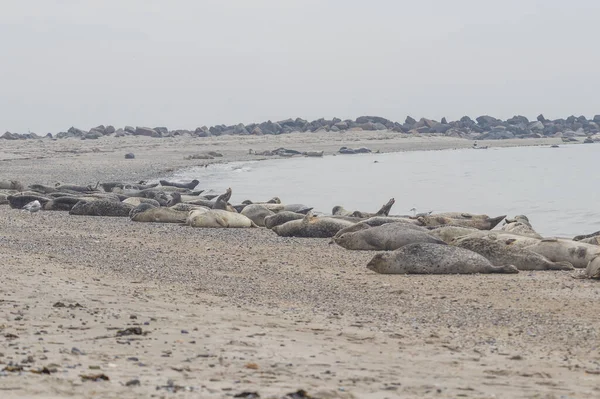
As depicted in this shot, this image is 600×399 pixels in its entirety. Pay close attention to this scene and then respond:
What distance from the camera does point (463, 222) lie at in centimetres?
1187

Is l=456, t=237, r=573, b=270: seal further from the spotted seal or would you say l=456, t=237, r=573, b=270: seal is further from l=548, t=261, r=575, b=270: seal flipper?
the spotted seal

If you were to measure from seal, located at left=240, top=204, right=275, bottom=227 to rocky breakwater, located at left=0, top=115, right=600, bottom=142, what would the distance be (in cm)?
3931

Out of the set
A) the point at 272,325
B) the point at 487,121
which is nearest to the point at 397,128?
the point at 487,121

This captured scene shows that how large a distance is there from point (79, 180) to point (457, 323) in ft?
58.9

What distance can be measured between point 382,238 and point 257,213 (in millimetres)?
3488

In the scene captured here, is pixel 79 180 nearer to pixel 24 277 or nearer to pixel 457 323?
pixel 24 277

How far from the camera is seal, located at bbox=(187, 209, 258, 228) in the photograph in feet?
39.6

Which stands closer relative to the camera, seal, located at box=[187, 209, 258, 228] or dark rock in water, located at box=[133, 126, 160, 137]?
seal, located at box=[187, 209, 258, 228]

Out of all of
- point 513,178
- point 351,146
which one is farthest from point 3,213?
point 351,146

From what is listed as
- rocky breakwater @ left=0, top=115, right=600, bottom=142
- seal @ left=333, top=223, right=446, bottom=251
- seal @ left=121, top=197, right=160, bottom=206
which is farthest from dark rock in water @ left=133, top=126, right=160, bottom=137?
seal @ left=333, top=223, right=446, bottom=251

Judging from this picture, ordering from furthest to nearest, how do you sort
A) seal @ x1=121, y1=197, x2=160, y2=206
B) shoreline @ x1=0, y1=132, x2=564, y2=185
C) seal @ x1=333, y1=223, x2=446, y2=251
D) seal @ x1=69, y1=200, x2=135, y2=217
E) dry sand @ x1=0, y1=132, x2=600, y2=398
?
shoreline @ x1=0, y1=132, x2=564, y2=185 → seal @ x1=121, y1=197, x2=160, y2=206 → seal @ x1=69, y1=200, x2=135, y2=217 → seal @ x1=333, y1=223, x2=446, y2=251 → dry sand @ x1=0, y1=132, x2=600, y2=398

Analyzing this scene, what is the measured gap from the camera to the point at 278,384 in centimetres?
386

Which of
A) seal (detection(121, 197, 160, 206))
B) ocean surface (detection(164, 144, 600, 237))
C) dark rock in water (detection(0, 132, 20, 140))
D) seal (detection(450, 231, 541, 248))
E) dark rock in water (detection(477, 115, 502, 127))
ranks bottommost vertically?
ocean surface (detection(164, 144, 600, 237))

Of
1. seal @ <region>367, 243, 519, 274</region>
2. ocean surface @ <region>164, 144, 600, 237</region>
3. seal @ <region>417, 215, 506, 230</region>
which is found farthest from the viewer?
ocean surface @ <region>164, 144, 600, 237</region>
